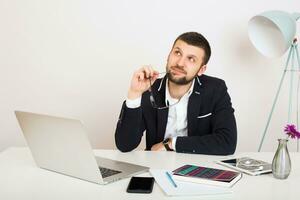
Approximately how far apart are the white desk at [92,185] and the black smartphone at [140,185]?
0.02m

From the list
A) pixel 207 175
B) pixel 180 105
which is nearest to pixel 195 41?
pixel 180 105

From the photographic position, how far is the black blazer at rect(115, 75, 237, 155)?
5.55ft

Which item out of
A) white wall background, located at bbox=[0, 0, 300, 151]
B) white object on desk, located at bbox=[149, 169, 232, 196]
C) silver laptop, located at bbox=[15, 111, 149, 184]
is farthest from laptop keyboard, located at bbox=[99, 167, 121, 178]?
white wall background, located at bbox=[0, 0, 300, 151]

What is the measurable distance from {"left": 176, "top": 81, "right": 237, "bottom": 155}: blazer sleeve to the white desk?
0.13 meters

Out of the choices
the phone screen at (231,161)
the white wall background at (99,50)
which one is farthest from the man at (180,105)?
the white wall background at (99,50)

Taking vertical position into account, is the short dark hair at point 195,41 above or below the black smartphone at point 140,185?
above

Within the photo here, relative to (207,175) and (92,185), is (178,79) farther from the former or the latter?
(92,185)

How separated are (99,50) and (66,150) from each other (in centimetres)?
179

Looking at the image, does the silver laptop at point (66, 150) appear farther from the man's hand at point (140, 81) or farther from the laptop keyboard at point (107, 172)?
the man's hand at point (140, 81)

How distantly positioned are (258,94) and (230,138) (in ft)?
4.90

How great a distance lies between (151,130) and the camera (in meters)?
2.00

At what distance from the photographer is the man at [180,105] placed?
1.77m

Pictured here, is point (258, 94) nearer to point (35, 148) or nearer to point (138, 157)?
point (138, 157)

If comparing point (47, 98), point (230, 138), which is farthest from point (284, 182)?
point (47, 98)
